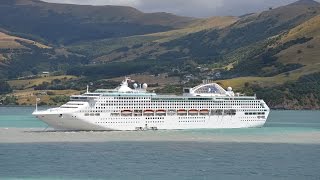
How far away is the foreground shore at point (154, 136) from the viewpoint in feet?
359

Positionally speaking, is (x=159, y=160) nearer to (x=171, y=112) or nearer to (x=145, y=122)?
(x=145, y=122)

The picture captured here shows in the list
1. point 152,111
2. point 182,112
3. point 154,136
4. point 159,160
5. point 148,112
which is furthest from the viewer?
point 182,112

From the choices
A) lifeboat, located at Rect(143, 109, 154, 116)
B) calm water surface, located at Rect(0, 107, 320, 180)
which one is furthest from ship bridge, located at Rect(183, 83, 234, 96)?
calm water surface, located at Rect(0, 107, 320, 180)

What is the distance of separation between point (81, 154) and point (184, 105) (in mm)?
46731

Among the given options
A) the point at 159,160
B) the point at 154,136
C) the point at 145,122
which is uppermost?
the point at 145,122

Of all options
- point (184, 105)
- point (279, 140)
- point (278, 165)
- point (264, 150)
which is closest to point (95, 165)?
A: point (278, 165)

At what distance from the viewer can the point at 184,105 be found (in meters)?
135

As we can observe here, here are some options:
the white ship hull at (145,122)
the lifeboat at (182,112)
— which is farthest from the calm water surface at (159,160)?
the lifeboat at (182,112)

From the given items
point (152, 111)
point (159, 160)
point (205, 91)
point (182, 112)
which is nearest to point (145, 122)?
point (152, 111)

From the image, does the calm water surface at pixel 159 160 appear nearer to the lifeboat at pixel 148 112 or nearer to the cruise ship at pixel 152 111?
the cruise ship at pixel 152 111

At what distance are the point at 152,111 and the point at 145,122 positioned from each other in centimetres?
249

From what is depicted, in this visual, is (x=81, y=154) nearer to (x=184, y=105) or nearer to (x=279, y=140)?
(x=279, y=140)

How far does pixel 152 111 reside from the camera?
131 meters

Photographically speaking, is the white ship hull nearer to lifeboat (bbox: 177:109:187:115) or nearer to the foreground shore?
lifeboat (bbox: 177:109:187:115)
